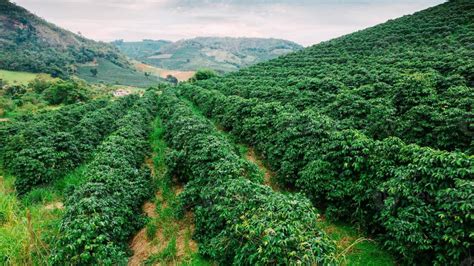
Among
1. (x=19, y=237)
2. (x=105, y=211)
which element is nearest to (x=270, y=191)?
(x=105, y=211)

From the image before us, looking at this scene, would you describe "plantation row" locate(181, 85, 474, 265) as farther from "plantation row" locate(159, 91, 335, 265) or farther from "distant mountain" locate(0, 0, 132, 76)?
"distant mountain" locate(0, 0, 132, 76)

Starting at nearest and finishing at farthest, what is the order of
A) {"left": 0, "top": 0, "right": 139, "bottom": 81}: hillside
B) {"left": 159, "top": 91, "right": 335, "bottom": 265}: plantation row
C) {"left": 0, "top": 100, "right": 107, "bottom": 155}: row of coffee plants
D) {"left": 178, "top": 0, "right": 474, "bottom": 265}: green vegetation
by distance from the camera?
{"left": 159, "top": 91, "right": 335, "bottom": 265}: plantation row
{"left": 178, "top": 0, "right": 474, "bottom": 265}: green vegetation
{"left": 0, "top": 100, "right": 107, "bottom": 155}: row of coffee plants
{"left": 0, "top": 0, "right": 139, "bottom": 81}: hillside

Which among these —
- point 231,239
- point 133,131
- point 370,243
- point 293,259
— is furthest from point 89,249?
point 133,131

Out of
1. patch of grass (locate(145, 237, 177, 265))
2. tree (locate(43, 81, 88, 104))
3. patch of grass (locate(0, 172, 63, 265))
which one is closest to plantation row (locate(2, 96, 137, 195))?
patch of grass (locate(0, 172, 63, 265))

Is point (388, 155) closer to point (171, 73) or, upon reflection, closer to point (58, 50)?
point (171, 73)

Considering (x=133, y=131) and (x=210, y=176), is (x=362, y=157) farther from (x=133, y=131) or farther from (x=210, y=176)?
(x=133, y=131)

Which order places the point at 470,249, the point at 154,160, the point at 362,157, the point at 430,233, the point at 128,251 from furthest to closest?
1. the point at 154,160
2. the point at 362,157
3. the point at 128,251
4. the point at 430,233
5. the point at 470,249

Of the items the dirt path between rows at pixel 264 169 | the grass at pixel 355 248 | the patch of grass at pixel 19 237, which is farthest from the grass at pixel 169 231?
the dirt path between rows at pixel 264 169
